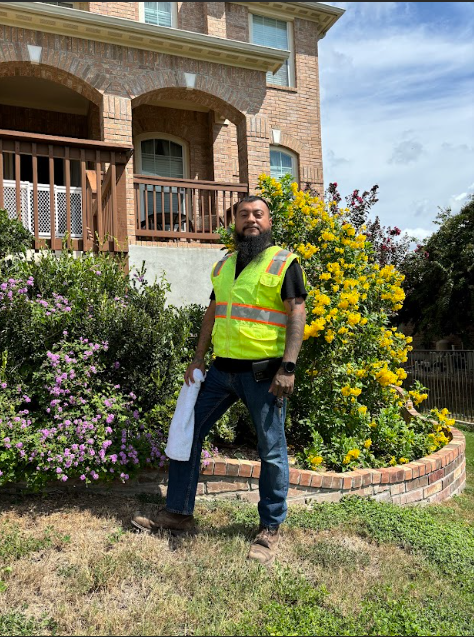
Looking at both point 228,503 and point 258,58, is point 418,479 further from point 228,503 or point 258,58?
point 258,58

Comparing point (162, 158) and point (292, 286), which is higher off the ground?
point (162, 158)

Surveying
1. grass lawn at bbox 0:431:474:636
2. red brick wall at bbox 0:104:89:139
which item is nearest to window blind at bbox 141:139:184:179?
red brick wall at bbox 0:104:89:139

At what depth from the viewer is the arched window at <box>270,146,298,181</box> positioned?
42.0 feet

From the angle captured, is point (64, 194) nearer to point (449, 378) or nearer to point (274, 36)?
point (449, 378)

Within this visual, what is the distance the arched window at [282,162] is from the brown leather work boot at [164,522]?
1058cm

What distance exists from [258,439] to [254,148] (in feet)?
24.7

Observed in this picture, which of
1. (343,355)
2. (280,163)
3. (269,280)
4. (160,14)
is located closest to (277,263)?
(269,280)

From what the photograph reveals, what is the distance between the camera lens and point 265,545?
3061mm

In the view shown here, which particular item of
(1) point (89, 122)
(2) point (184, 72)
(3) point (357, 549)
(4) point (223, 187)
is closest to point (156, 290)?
(3) point (357, 549)

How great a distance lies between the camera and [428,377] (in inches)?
438

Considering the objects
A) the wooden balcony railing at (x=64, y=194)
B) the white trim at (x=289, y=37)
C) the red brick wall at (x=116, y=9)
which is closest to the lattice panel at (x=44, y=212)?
the wooden balcony railing at (x=64, y=194)

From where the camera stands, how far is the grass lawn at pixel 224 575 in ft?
Answer: 7.91

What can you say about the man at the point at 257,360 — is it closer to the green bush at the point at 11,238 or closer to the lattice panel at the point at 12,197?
the green bush at the point at 11,238

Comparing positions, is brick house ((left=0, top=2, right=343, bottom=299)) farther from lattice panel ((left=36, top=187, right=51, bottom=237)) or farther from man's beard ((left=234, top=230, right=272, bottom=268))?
man's beard ((left=234, top=230, right=272, bottom=268))
